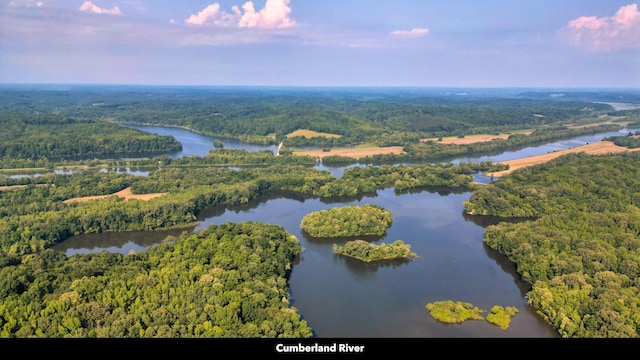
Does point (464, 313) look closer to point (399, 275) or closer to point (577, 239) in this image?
point (399, 275)

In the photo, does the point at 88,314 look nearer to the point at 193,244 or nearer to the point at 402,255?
the point at 193,244

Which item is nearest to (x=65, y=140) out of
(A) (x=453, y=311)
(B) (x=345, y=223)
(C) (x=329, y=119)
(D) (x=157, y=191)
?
(D) (x=157, y=191)

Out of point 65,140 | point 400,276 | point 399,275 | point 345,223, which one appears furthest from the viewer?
point 65,140

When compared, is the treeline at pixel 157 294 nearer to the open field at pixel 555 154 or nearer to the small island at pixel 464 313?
the small island at pixel 464 313

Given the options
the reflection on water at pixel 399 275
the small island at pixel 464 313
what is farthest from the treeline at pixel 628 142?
the small island at pixel 464 313
